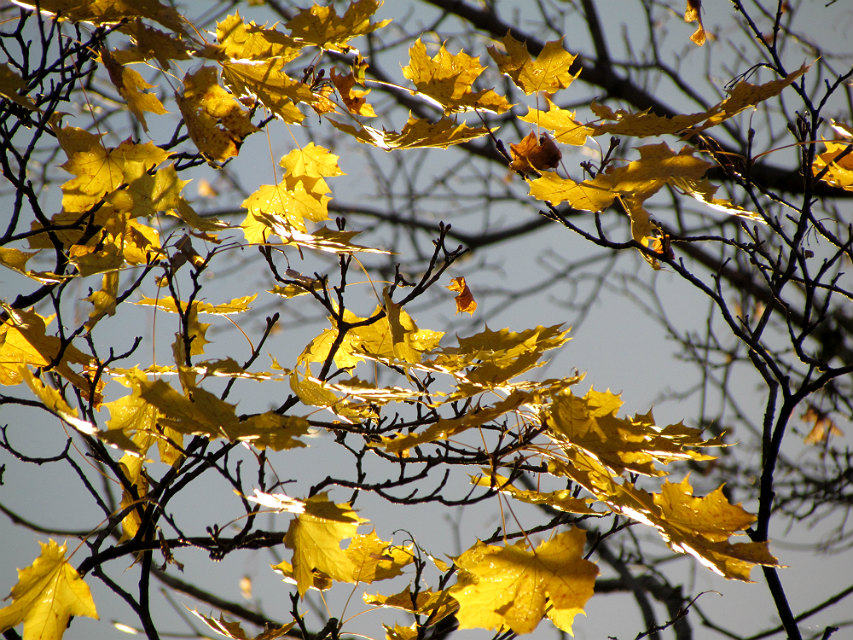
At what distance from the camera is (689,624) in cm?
286

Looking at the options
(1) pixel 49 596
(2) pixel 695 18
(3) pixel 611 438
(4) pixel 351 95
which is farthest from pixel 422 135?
(2) pixel 695 18

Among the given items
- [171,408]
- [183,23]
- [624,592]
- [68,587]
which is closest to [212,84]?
[183,23]

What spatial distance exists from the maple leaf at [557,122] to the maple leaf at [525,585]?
2.57 feet

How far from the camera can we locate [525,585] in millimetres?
931

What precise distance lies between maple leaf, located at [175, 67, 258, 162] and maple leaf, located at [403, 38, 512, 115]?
0.33 metres

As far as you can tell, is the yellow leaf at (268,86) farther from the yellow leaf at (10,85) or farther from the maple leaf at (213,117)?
the yellow leaf at (10,85)

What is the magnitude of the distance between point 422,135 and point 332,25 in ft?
0.77

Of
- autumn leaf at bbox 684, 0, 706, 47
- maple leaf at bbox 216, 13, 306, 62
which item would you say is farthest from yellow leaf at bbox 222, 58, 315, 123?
autumn leaf at bbox 684, 0, 706, 47

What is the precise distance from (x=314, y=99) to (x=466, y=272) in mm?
3518

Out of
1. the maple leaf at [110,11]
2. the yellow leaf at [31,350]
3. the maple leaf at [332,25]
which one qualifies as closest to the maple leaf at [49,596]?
the yellow leaf at [31,350]

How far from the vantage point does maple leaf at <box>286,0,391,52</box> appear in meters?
1.02

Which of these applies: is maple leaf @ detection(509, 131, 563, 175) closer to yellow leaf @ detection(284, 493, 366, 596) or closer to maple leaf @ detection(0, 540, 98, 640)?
yellow leaf @ detection(284, 493, 366, 596)

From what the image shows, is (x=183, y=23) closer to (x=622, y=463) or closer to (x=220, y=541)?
(x=220, y=541)

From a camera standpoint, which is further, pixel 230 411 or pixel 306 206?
pixel 306 206
